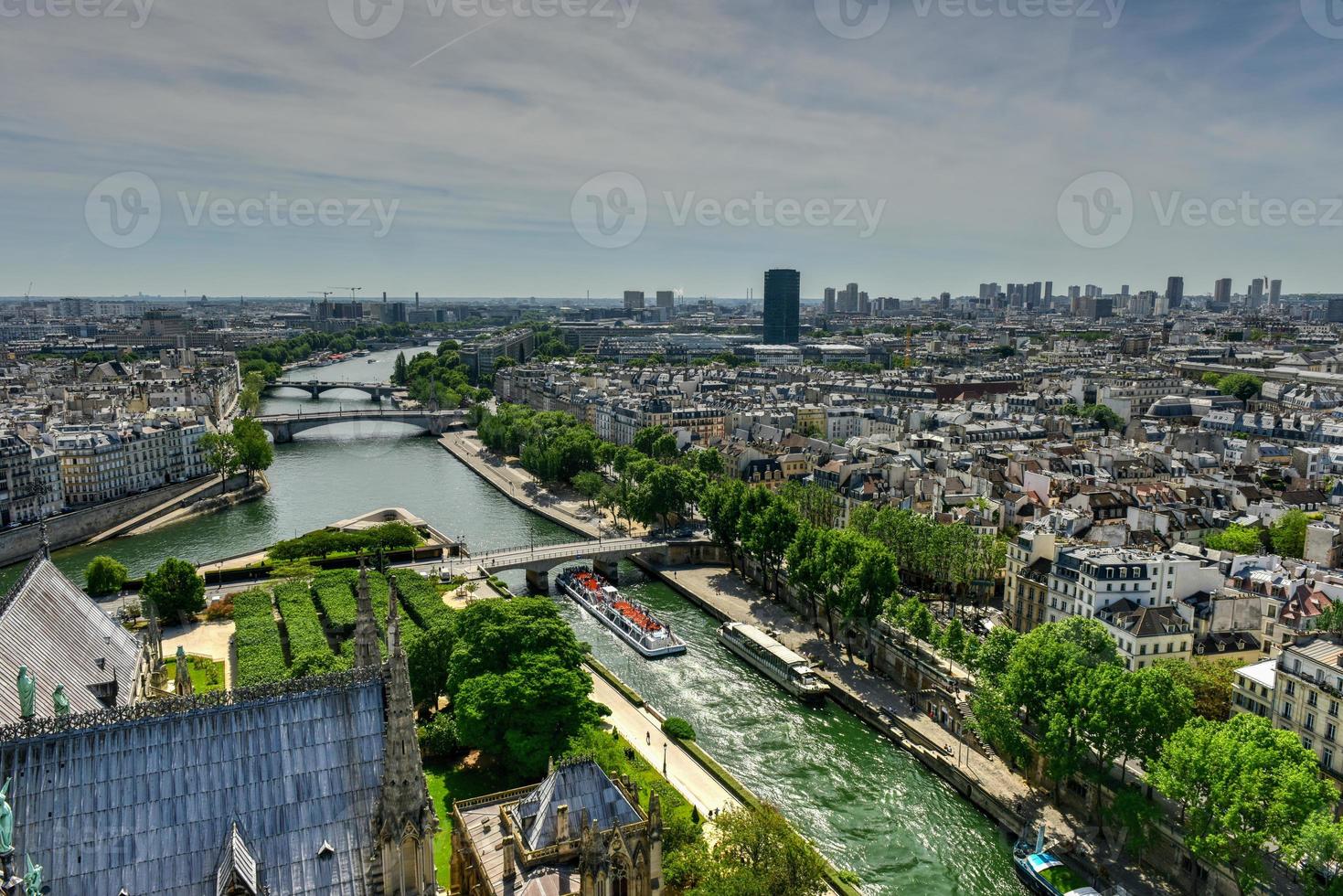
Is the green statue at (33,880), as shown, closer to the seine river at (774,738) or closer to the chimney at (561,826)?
the chimney at (561,826)

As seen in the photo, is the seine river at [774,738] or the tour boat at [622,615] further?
the tour boat at [622,615]

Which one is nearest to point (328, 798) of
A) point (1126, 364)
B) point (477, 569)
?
point (477, 569)

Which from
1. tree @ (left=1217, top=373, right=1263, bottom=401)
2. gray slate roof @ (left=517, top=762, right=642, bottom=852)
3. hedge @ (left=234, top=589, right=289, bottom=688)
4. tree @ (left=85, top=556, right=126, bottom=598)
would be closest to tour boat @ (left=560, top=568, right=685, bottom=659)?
hedge @ (left=234, top=589, right=289, bottom=688)

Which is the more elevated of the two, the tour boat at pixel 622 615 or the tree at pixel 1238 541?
the tree at pixel 1238 541

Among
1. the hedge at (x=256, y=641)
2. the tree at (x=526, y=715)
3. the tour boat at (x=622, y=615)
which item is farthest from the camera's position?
the tour boat at (x=622, y=615)

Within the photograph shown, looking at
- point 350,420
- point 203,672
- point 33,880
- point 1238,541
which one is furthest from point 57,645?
point 350,420

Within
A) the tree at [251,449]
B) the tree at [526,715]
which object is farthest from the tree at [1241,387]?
the tree at [526,715]

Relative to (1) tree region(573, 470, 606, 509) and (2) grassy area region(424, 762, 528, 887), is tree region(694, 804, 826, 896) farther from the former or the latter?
(1) tree region(573, 470, 606, 509)
